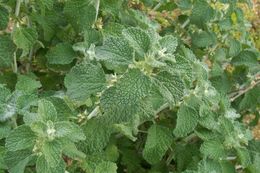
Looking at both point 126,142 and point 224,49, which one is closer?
point 126,142

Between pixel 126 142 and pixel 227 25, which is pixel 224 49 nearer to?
pixel 227 25

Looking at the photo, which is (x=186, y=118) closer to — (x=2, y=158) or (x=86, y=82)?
(x=86, y=82)

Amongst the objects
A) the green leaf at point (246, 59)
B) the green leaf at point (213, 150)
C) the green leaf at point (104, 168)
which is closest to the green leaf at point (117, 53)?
the green leaf at point (104, 168)

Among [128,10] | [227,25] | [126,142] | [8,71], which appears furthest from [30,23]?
[227,25]

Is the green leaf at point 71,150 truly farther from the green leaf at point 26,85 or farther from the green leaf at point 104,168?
the green leaf at point 26,85

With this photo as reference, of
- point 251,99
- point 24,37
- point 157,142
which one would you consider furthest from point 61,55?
point 251,99

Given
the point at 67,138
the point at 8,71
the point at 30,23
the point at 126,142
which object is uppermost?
the point at 67,138
